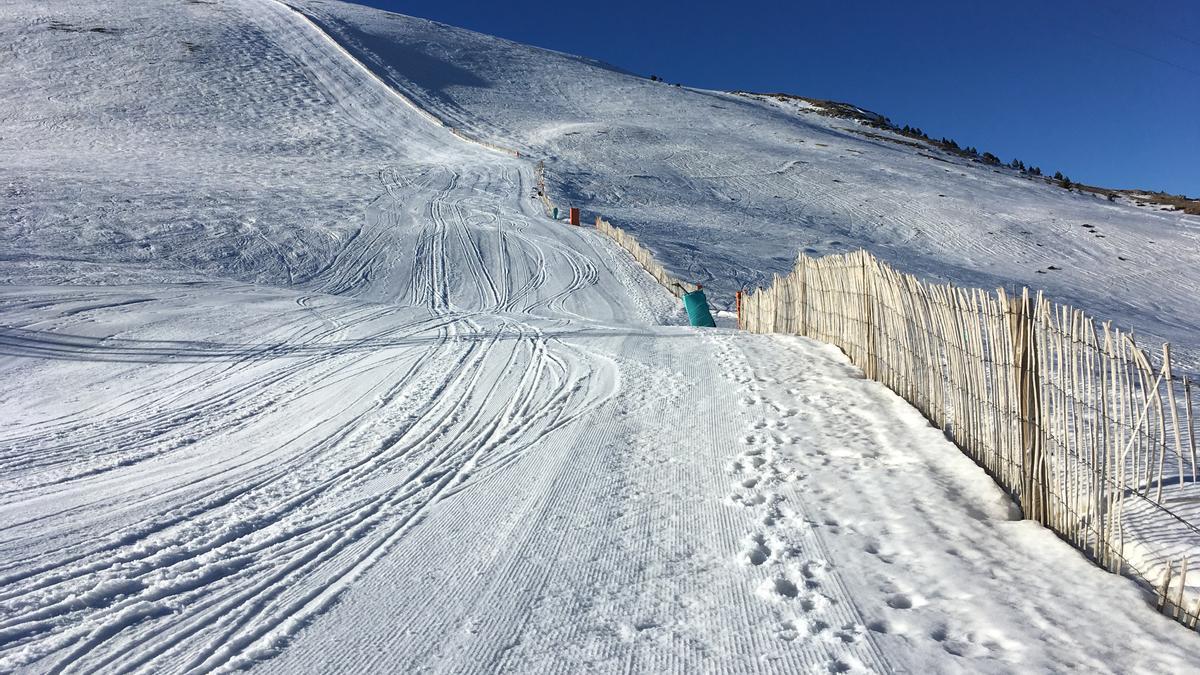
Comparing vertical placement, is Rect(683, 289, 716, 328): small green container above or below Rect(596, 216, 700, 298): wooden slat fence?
below

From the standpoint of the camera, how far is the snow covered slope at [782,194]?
25.0m

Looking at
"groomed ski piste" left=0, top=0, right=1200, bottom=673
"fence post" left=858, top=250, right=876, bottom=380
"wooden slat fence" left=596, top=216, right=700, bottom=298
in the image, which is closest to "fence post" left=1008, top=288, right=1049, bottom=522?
"groomed ski piste" left=0, top=0, right=1200, bottom=673

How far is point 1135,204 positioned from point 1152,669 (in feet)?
159

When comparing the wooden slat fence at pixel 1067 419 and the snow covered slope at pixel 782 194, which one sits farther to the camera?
the snow covered slope at pixel 782 194

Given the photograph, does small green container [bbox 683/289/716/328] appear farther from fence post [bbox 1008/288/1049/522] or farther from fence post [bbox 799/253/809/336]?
fence post [bbox 1008/288/1049/522]

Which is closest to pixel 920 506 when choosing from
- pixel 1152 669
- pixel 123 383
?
pixel 1152 669

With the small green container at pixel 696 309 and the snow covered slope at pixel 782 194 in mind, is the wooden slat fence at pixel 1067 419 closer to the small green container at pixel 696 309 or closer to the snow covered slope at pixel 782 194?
the small green container at pixel 696 309

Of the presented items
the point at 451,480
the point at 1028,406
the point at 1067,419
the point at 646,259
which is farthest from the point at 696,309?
the point at 1067,419

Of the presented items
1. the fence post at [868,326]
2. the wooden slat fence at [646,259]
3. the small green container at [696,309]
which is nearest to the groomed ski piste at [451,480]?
the fence post at [868,326]

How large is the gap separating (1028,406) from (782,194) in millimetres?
32798

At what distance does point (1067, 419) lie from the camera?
4.40 metres

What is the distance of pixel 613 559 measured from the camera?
427 cm

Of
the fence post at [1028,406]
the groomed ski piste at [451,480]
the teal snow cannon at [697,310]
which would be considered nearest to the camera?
the groomed ski piste at [451,480]

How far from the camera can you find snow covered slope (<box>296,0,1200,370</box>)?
2502 centimetres
